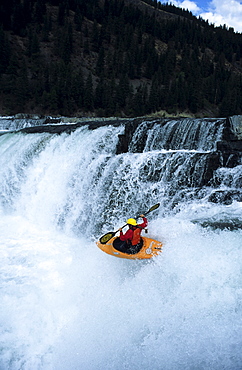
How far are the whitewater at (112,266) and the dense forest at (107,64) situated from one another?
37.5 metres

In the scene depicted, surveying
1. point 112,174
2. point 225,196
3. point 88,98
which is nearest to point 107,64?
point 88,98

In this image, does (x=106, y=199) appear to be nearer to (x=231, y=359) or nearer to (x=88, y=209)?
(x=88, y=209)

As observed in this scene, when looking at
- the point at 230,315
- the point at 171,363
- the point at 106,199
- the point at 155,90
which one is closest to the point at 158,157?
the point at 106,199

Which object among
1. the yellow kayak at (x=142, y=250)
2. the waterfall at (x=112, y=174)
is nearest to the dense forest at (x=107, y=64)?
the waterfall at (x=112, y=174)

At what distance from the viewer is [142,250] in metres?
5.28

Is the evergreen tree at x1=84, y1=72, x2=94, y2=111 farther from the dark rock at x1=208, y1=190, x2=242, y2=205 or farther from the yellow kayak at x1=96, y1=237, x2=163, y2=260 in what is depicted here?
the yellow kayak at x1=96, y1=237, x2=163, y2=260

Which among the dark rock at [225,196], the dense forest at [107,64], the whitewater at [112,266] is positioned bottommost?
the whitewater at [112,266]

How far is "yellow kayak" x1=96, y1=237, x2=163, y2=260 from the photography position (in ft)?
17.0

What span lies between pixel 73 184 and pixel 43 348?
549 centimetres

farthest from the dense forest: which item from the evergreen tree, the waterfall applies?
the waterfall

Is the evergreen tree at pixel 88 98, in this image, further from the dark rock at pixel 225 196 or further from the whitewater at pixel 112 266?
the dark rock at pixel 225 196

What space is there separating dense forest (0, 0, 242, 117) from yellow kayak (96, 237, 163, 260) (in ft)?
137

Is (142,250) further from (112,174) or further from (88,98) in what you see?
(88,98)

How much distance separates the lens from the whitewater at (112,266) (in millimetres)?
3648
